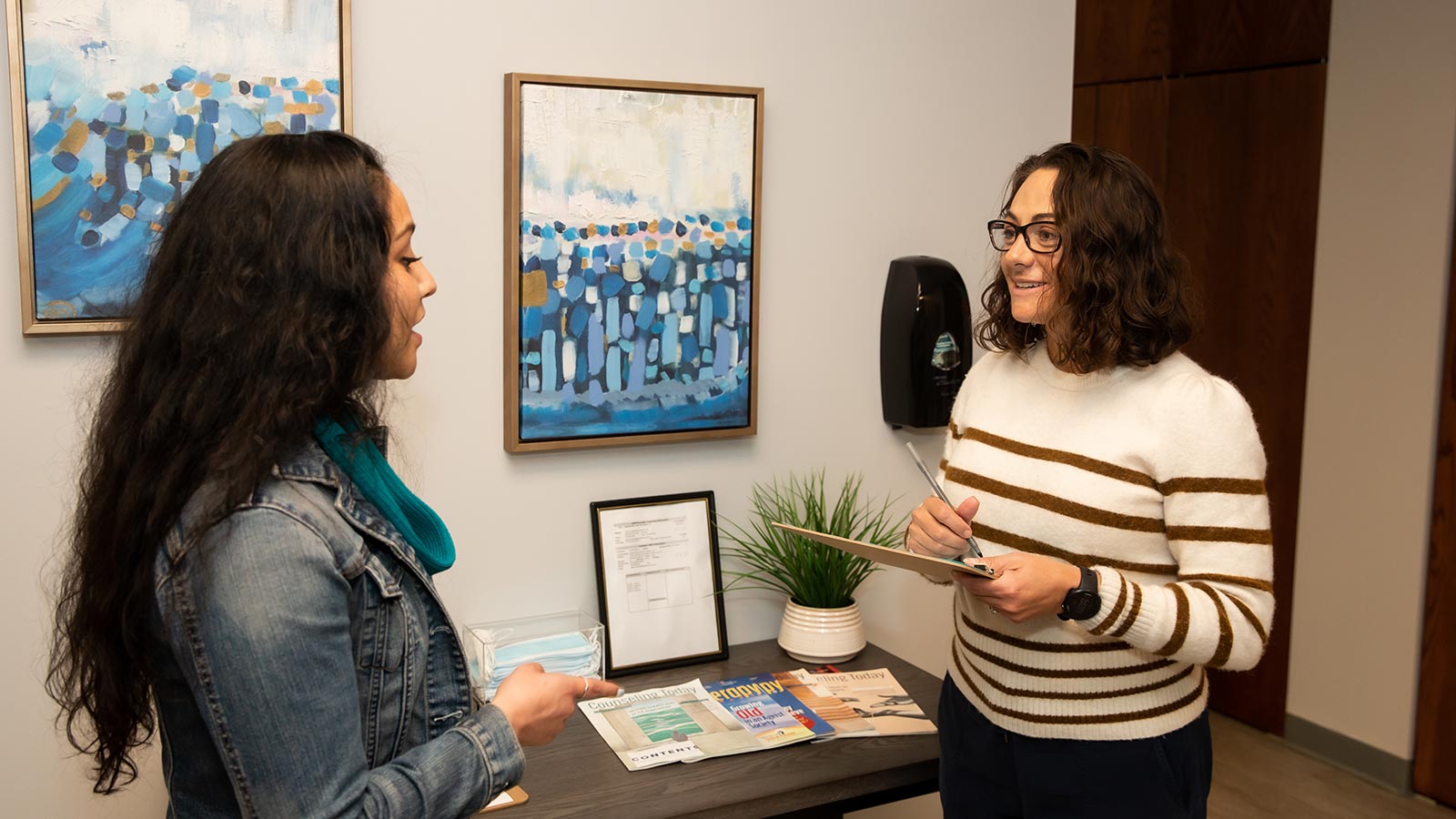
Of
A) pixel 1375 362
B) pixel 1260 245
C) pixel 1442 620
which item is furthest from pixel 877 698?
pixel 1260 245

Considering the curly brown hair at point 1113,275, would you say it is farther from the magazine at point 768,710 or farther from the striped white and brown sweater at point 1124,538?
the magazine at point 768,710

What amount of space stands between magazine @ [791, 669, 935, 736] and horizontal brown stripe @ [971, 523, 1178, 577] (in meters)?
0.46

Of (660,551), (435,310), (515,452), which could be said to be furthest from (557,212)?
(660,551)

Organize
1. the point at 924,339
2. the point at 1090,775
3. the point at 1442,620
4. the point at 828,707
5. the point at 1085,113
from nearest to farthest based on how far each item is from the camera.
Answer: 1. the point at 1090,775
2. the point at 828,707
3. the point at 924,339
4. the point at 1442,620
5. the point at 1085,113

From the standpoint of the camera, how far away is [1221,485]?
1583mm

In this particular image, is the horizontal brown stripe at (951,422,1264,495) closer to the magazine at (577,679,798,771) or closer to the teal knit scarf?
the magazine at (577,679,798,771)

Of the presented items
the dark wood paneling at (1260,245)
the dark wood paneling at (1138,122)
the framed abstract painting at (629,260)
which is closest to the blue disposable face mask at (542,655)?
the framed abstract painting at (629,260)

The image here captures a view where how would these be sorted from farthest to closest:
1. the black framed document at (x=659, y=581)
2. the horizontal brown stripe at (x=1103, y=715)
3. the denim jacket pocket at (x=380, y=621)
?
the black framed document at (x=659, y=581)
the horizontal brown stripe at (x=1103, y=715)
the denim jacket pocket at (x=380, y=621)

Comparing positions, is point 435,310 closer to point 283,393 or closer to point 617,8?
point 617,8

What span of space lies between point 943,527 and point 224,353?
1.09 metres

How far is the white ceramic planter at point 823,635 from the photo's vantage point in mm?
2393

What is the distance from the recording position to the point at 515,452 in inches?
87.5

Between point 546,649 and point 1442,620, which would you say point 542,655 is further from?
point 1442,620

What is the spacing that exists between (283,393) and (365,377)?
0.33ft
